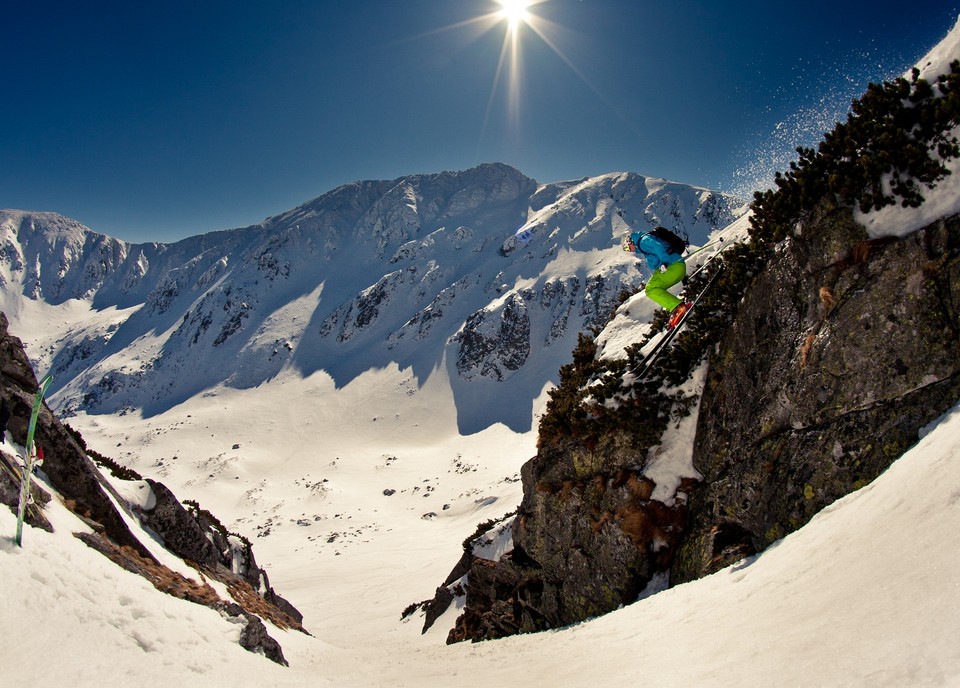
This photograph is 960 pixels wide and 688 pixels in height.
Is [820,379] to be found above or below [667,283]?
below

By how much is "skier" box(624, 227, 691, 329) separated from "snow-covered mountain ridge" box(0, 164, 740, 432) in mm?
71872

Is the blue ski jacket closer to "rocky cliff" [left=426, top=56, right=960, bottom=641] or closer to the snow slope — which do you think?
"rocky cliff" [left=426, top=56, right=960, bottom=641]

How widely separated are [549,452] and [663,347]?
16.5 ft

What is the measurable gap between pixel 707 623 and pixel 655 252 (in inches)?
319

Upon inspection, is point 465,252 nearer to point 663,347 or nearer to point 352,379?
point 352,379

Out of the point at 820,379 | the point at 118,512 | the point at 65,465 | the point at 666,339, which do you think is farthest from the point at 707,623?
the point at 65,465

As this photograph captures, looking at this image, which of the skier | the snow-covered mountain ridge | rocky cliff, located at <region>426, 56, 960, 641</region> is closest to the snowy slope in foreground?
rocky cliff, located at <region>426, 56, 960, 641</region>

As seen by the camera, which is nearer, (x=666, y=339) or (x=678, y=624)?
(x=678, y=624)

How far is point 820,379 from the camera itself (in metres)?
8.48

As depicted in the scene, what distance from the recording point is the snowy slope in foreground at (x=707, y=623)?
3.71 metres

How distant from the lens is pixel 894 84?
347 inches

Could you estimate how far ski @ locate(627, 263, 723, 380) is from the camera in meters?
11.4

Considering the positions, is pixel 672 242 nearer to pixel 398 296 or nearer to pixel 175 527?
pixel 175 527

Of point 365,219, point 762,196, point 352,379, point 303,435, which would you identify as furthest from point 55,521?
point 365,219
